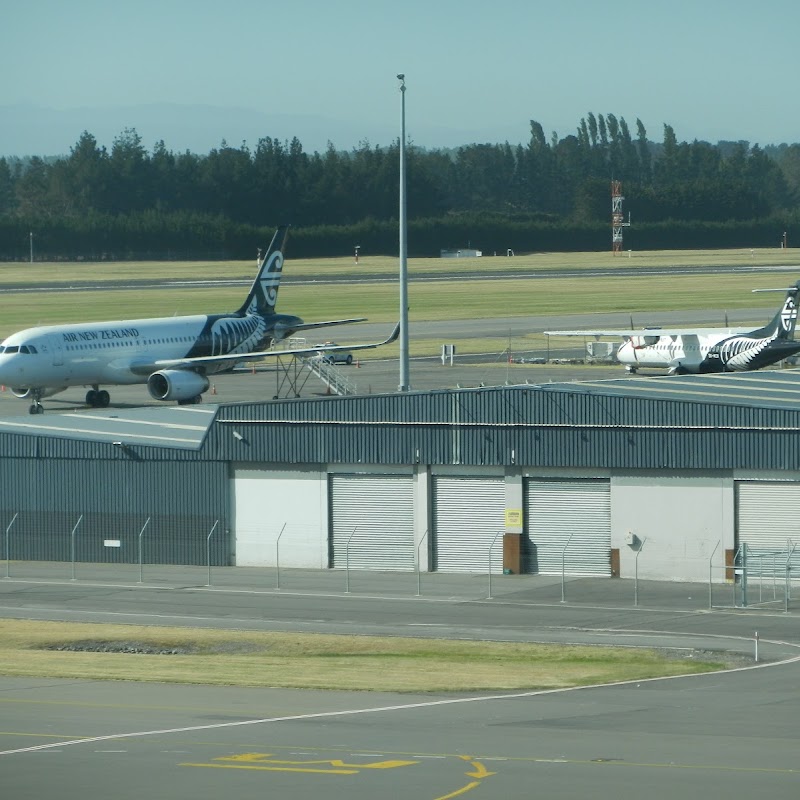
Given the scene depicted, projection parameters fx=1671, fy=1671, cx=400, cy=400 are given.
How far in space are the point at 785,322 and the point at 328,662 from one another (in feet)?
Result: 202

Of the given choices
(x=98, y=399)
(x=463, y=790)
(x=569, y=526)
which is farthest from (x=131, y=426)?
(x=463, y=790)

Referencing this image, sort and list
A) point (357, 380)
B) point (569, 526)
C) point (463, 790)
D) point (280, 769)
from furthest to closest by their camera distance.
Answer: point (357, 380) < point (569, 526) < point (280, 769) < point (463, 790)

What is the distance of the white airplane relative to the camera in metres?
79.1

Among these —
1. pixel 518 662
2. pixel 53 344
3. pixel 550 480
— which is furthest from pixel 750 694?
pixel 53 344

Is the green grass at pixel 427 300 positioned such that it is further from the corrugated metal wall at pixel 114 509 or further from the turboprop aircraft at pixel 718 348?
the corrugated metal wall at pixel 114 509

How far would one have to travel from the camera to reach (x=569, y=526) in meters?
53.1

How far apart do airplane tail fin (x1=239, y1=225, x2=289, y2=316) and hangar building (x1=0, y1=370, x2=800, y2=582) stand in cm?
3201

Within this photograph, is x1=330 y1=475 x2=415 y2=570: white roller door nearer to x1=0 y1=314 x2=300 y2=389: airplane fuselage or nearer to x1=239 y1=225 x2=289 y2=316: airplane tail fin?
x1=0 y1=314 x2=300 y2=389: airplane fuselage

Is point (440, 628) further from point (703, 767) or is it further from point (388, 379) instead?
point (388, 379)

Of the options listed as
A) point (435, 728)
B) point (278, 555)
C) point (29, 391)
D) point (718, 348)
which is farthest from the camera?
point (718, 348)

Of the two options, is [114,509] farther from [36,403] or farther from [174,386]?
[36,403]

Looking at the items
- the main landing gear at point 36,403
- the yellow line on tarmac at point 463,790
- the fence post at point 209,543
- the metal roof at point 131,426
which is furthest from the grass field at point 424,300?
the yellow line on tarmac at point 463,790

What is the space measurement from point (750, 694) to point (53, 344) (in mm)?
53278

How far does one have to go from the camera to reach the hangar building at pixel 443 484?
168ft
